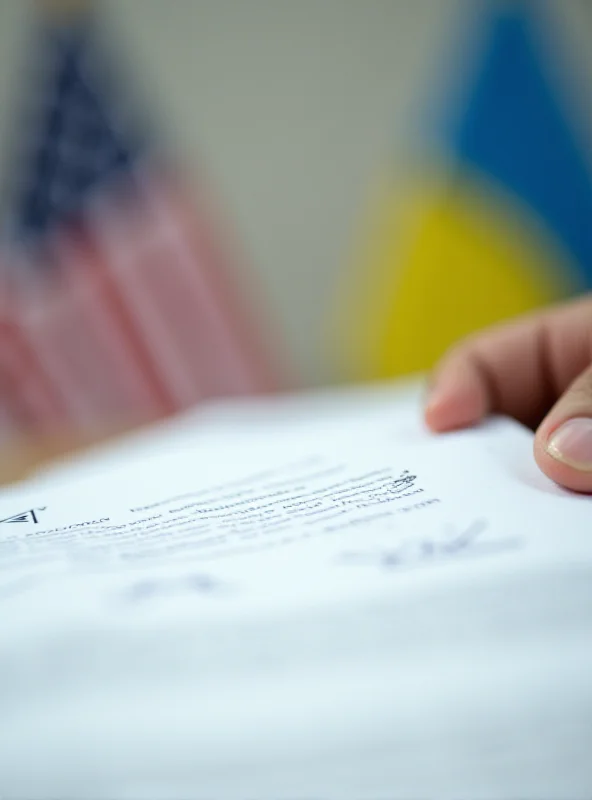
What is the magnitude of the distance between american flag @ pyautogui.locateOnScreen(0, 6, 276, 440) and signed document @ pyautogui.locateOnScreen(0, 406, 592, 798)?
58cm

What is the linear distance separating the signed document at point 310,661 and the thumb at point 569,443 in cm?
2

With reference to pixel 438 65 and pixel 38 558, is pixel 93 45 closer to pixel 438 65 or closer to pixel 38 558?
pixel 438 65

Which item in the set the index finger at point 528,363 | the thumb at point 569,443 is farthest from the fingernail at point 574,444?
the index finger at point 528,363

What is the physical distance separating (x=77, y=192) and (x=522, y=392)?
0.60 meters

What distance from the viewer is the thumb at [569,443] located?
25cm

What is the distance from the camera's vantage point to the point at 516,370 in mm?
397

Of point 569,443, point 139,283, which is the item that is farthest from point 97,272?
point 569,443

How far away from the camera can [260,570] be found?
0.68 ft

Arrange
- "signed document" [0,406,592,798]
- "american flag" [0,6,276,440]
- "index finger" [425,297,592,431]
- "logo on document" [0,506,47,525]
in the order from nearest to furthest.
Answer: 1. "signed document" [0,406,592,798]
2. "logo on document" [0,506,47,525]
3. "index finger" [425,297,592,431]
4. "american flag" [0,6,276,440]

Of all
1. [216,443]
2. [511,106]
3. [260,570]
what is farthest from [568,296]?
[260,570]

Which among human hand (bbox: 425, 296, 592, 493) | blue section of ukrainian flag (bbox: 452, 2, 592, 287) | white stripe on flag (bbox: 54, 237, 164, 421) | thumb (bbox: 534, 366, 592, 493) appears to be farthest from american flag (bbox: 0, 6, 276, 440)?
thumb (bbox: 534, 366, 592, 493)
